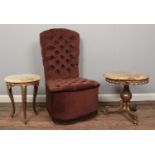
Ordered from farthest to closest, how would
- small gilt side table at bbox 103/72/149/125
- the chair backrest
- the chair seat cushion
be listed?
the chair backrest
small gilt side table at bbox 103/72/149/125
the chair seat cushion

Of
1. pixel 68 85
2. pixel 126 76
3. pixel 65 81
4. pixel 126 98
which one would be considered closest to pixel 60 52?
pixel 65 81

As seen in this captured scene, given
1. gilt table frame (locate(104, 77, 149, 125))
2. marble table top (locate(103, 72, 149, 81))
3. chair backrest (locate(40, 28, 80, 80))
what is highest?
chair backrest (locate(40, 28, 80, 80))

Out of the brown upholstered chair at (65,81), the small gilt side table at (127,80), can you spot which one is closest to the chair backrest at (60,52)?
the brown upholstered chair at (65,81)

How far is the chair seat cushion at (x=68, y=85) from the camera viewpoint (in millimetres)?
3014

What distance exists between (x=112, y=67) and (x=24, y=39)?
1.37 m

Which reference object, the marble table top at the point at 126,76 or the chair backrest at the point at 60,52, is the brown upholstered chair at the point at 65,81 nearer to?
the chair backrest at the point at 60,52

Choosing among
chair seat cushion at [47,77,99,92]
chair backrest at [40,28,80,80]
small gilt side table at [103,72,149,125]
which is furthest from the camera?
chair backrest at [40,28,80,80]

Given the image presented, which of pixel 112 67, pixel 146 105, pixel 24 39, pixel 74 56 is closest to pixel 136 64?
pixel 112 67

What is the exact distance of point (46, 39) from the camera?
3.52 meters

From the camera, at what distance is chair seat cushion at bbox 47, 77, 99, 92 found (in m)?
3.01

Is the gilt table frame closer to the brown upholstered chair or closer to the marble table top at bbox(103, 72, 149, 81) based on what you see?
the marble table top at bbox(103, 72, 149, 81)

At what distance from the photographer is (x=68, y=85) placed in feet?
10.00

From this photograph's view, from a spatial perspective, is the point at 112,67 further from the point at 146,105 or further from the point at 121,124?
the point at 121,124

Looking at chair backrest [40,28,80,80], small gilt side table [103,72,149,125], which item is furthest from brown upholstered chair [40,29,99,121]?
small gilt side table [103,72,149,125]
